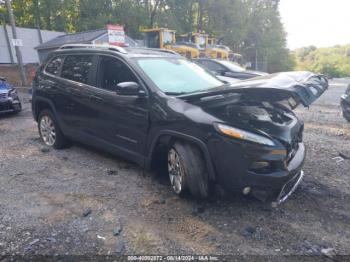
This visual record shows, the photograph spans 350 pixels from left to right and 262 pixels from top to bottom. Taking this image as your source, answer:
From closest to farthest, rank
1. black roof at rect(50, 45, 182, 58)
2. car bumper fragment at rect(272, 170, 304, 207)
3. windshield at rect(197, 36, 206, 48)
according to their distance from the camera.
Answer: car bumper fragment at rect(272, 170, 304, 207)
black roof at rect(50, 45, 182, 58)
windshield at rect(197, 36, 206, 48)

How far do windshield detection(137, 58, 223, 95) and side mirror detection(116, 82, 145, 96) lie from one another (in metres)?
0.23

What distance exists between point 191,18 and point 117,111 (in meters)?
35.1

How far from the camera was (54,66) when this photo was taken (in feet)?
17.8

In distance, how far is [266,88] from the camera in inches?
112

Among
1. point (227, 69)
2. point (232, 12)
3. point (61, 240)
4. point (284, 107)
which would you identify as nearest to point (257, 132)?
point (284, 107)

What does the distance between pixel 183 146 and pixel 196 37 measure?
68.6ft

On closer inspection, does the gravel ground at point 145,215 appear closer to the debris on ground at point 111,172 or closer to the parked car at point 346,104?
the debris on ground at point 111,172

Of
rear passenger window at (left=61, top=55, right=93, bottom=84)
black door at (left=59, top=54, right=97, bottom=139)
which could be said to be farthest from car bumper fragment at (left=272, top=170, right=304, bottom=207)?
rear passenger window at (left=61, top=55, right=93, bottom=84)

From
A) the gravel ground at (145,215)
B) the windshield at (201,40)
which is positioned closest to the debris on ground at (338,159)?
the gravel ground at (145,215)

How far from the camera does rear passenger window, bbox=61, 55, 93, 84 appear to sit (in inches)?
185

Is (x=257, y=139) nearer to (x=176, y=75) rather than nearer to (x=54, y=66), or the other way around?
(x=176, y=75)

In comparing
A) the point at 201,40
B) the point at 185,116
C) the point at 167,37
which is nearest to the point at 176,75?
the point at 185,116

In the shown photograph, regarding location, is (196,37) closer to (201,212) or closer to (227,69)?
(227,69)

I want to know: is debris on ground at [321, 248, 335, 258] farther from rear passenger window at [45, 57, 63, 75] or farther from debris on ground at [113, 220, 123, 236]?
rear passenger window at [45, 57, 63, 75]
